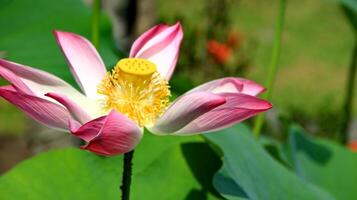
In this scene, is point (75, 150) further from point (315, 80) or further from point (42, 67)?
point (315, 80)

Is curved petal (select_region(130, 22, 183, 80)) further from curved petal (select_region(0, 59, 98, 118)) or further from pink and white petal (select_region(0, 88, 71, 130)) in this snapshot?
pink and white petal (select_region(0, 88, 71, 130))

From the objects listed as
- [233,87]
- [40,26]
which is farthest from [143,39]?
[40,26]

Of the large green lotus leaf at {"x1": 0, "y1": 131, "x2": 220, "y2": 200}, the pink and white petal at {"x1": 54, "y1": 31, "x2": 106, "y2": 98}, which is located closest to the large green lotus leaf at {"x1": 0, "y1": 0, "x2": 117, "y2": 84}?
the large green lotus leaf at {"x1": 0, "y1": 131, "x2": 220, "y2": 200}

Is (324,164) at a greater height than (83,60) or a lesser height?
lesser

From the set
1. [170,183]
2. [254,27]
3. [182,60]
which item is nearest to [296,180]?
[170,183]

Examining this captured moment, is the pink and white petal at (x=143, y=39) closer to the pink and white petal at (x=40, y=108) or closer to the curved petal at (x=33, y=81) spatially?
the curved petal at (x=33, y=81)

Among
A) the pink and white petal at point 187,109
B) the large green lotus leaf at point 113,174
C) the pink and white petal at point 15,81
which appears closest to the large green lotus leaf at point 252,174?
the large green lotus leaf at point 113,174

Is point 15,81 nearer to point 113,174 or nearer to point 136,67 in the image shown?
point 136,67
